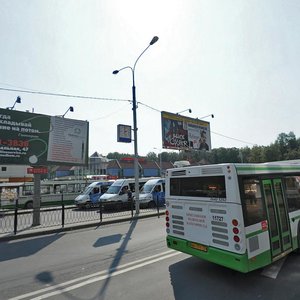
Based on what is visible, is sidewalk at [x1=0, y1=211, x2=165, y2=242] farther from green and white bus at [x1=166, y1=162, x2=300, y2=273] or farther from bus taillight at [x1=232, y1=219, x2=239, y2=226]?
bus taillight at [x1=232, y1=219, x2=239, y2=226]

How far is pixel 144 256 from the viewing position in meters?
7.38

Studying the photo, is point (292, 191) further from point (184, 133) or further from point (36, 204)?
point (184, 133)

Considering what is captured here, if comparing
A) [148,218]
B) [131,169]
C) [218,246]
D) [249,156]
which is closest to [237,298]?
[218,246]

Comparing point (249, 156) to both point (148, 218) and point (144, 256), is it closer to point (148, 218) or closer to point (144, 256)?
point (148, 218)

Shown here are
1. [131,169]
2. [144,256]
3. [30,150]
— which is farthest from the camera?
[131,169]

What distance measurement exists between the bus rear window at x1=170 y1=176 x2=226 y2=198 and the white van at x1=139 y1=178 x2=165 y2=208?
14550 millimetres

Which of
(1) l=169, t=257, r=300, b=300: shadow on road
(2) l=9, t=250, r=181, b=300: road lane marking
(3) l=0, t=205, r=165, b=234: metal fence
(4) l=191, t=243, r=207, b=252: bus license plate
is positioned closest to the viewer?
(1) l=169, t=257, r=300, b=300: shadow on road

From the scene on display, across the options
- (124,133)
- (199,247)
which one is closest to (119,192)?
(124,133)

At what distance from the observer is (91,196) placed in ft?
81.2

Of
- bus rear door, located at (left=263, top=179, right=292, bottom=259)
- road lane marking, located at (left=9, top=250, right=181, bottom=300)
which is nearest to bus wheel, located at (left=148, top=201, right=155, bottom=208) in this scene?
road lane marking, located at (left=9, top=250, right=181, bottom=300)

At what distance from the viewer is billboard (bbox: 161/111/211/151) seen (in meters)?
24.3

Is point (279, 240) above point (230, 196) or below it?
below

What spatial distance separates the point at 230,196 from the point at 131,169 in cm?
7372

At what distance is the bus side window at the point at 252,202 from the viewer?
17.7ft
